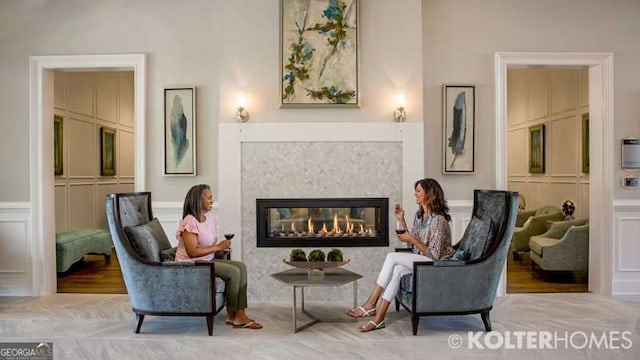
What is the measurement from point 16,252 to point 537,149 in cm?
679

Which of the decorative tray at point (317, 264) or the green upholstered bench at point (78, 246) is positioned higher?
the decorative tray at point (317, 264)

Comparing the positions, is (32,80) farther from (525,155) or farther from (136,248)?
(525,155)

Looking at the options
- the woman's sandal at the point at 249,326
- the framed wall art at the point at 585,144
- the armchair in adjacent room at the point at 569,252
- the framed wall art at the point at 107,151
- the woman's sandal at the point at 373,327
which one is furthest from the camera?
the framed wall art at the point at 107,151

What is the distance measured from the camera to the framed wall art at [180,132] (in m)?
4.97

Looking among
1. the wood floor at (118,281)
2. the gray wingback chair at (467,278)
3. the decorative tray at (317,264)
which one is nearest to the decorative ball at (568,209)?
the wood floor at (118,281)

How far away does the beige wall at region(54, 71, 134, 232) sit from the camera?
671 centimetres

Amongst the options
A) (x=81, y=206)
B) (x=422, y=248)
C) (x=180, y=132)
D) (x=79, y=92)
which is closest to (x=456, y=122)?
(x=422, y=248)

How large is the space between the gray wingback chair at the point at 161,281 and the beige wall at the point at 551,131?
4.90m

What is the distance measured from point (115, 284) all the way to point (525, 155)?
20.1ft

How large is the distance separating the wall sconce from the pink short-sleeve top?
1099 millimetres

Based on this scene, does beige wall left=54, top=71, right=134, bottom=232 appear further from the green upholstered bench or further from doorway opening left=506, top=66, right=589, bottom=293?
doorway opening left=506, top=66, right=589, bottom=293

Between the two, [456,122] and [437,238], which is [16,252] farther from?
[456,122]

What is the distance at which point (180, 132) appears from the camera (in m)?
4.98

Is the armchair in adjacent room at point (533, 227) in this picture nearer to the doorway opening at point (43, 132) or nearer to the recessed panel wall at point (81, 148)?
the doorway opening at point (43, 132)
